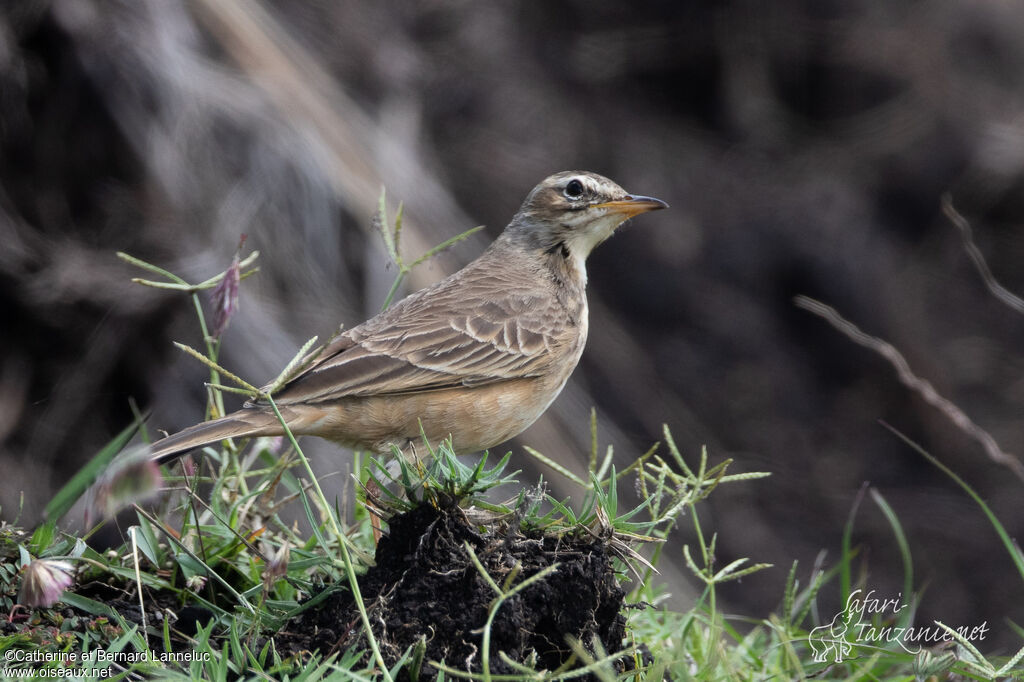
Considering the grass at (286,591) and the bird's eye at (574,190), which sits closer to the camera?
the grass at (286,591)

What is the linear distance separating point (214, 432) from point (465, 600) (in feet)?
3.88

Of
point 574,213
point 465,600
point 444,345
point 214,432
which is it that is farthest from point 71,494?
point 574,213

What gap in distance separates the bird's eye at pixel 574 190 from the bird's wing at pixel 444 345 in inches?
21.4

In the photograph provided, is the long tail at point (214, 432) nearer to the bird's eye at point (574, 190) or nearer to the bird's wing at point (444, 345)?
the bird's wing at point (444, 345)

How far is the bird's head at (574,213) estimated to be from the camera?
5879mm

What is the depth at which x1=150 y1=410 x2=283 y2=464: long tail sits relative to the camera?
3795 mm

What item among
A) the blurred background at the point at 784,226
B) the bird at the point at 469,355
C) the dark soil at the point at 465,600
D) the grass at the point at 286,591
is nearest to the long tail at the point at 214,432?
the bird at the point at 469,355

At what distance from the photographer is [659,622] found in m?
4.62

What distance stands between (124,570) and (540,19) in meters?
8.29

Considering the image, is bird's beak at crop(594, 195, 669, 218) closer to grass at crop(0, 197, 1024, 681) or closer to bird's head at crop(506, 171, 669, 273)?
bird's head at crop(506, 171, 669, 273)

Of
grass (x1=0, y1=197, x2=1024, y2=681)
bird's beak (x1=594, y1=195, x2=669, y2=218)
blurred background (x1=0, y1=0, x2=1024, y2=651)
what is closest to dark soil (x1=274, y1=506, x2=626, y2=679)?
grass (x1=0, y1=197, x2=1024, y2=681)

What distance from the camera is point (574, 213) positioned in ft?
19.5

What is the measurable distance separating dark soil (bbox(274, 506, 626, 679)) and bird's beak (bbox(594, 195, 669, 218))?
261 cm

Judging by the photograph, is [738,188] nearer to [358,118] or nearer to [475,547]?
[358,118]
